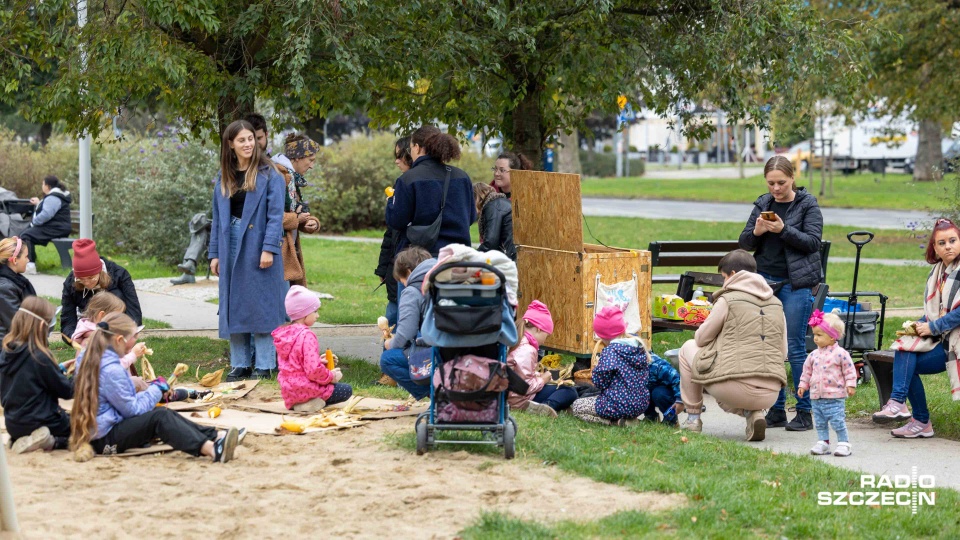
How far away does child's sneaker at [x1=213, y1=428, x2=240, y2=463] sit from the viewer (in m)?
6.54

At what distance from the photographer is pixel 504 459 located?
21.5ft

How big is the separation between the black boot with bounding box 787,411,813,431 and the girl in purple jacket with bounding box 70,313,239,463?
3.85 m

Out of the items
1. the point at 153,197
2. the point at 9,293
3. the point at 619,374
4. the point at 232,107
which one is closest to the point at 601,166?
the point at 153,197

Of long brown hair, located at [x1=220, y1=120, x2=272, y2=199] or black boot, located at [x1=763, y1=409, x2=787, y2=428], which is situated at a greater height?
long brown hair, located at [x1=220, y1=120, x2=272, y2=199]

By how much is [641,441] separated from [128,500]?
10.1ft

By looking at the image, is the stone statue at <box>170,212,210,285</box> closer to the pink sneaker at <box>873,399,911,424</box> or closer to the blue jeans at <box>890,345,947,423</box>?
the pink sneaker at <box>873,399,911,424</box>

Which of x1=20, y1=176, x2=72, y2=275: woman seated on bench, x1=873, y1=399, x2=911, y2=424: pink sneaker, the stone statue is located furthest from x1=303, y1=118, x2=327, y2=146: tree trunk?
x1=873, y1=399, x2=911, y2=424: pink sneaker

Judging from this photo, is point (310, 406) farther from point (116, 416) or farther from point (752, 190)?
point (752, 190)

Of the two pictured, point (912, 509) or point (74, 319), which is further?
point (74, 319)

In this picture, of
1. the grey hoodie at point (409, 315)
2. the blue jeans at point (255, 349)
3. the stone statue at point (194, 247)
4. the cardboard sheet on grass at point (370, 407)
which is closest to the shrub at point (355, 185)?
the stone statue at point (194, 247)

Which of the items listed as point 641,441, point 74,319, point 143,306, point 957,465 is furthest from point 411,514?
point 143,306

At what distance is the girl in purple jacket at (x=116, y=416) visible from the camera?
653 cm

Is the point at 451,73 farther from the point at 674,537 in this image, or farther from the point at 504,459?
the point at 674,537

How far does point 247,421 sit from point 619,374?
2.44 metres
